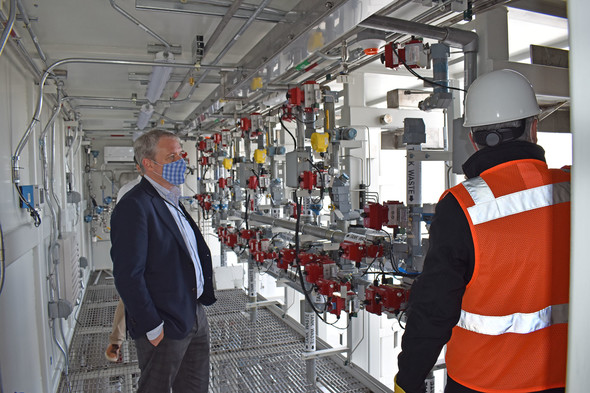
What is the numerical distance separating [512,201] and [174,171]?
1629mm

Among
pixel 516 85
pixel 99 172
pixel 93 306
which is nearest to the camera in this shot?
pixel 516 85

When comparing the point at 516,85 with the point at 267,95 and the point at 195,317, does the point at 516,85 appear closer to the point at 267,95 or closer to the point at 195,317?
the point at 195,317

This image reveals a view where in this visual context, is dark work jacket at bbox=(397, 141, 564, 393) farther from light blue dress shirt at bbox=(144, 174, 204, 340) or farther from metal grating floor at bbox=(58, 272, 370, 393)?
metal grating floor at bbox=(58, 272, 370, 393)

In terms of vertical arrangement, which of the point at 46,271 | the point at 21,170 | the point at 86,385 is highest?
the point at 21,170

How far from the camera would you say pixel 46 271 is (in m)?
3.66

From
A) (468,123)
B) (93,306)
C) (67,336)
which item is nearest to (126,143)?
(93,306)

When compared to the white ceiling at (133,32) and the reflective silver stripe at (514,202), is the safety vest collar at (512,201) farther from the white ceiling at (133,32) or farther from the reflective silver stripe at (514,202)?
the white ceiling at (133,32)

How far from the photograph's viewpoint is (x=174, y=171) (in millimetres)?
2262

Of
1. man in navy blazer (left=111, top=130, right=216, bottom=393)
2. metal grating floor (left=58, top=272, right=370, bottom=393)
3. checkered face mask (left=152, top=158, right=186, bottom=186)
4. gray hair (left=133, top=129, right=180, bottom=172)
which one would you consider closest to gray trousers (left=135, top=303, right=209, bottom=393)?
man in navy blazer (left=111, top=130, right=216, bottom=393)

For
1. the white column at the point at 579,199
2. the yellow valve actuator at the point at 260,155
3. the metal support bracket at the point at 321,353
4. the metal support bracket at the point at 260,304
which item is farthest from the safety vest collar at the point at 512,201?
the metal support bracket at the point at 260,304

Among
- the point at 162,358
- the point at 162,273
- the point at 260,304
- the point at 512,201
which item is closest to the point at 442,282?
the point at 512,201

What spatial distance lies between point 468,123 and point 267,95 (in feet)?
9.55

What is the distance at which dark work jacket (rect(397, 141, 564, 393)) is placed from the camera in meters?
1.18

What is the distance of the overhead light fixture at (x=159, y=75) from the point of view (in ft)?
10.6
